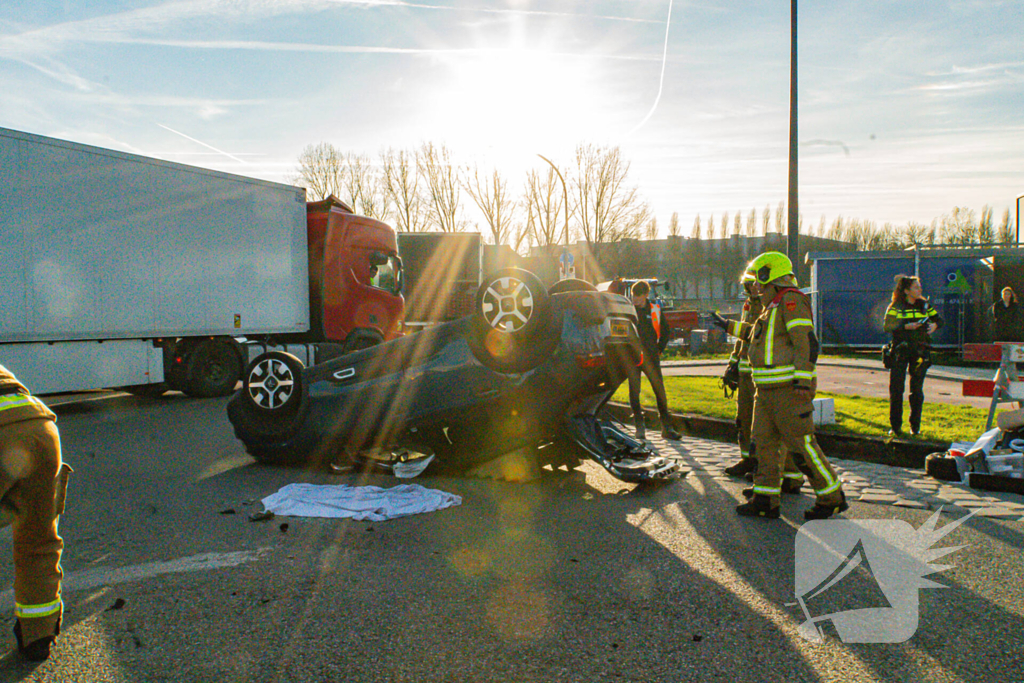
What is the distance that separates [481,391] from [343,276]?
31.2 feet

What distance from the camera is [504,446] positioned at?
5855 mm

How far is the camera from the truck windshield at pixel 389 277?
15.2 metres

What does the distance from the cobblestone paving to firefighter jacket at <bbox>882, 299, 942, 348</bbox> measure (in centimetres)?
172

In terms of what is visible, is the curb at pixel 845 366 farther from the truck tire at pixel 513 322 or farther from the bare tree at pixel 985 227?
the bare tree at pixel 985 227

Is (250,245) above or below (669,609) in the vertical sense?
above

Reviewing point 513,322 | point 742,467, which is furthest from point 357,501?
point 742,467

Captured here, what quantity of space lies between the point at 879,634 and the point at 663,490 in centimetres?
271

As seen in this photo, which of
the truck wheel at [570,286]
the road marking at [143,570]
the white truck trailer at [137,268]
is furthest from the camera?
the white truck trailer at [137,268]

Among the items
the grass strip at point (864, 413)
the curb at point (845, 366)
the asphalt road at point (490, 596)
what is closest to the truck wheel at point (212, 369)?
the grass strip at point (864, 413)

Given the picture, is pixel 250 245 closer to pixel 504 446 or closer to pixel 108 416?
pixel 108 416

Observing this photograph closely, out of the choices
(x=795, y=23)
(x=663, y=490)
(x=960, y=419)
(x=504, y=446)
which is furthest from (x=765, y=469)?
(x=795, y=23)

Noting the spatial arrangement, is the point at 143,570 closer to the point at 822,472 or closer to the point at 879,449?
the point at 822,472

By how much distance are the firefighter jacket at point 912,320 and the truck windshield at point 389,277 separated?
9.85 m

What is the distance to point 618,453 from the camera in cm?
582
